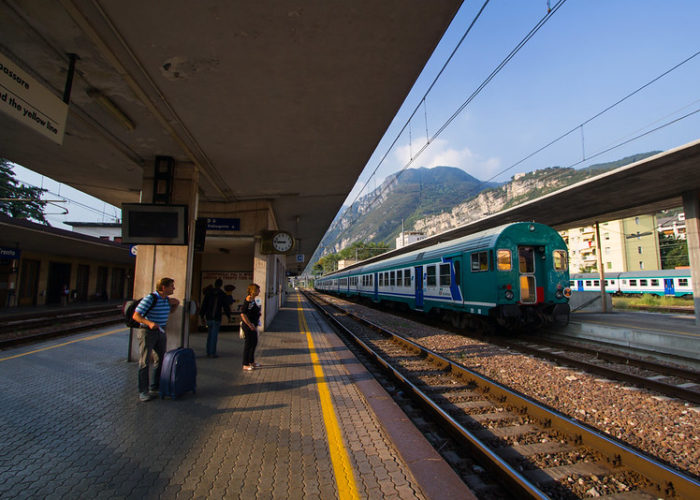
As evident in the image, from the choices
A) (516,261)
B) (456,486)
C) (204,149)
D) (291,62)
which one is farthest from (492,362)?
(204,149)

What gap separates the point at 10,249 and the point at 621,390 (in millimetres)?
25359

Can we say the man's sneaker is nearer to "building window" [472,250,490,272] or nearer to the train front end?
the train front end

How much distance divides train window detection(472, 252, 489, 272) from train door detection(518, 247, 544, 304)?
93cm

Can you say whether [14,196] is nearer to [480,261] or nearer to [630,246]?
[480,261]

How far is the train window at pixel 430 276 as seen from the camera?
12906 mm

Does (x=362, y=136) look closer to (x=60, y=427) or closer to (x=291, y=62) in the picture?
(x=291, y=62)

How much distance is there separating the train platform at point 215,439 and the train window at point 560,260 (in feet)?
24.6

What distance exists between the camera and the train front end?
955 centimetres

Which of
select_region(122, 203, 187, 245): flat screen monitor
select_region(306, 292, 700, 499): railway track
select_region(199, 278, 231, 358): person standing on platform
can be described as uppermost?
select_region(122, 203, 187, 245): flat screen monitor

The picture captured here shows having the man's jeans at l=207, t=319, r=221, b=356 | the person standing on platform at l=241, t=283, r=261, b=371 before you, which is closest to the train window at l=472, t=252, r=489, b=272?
the person standing on platform at l=241, t=283, r=261, b=371

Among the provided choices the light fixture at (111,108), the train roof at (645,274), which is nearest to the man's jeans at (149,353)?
the light fixture at (111,108)

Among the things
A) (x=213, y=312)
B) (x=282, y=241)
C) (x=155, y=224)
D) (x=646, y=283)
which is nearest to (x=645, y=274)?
(x=646, y=283)

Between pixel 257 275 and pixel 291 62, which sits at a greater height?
pixel 291 62

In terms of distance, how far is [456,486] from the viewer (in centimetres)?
267
